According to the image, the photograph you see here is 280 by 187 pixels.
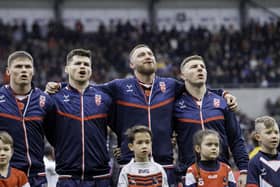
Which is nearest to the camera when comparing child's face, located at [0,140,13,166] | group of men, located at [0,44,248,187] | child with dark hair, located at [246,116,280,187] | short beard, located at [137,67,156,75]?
child's face, located at [0,140,13,166]

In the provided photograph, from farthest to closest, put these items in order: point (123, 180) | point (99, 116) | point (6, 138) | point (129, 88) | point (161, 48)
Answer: point (161, 48) → point (129, 88) → point (99, 116) → point (123, 180) → point (6, 138)

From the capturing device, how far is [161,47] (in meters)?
26.3

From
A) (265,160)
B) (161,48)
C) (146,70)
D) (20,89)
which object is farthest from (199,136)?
(161,48)

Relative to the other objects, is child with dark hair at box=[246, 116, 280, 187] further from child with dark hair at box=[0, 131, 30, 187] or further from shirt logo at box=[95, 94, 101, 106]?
child with dark hair at box=[0, 131, 30, 187]

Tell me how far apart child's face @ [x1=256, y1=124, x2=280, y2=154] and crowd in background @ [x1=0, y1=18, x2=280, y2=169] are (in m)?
15.0

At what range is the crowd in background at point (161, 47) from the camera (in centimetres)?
2357

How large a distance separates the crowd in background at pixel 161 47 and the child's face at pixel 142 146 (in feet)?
49.8

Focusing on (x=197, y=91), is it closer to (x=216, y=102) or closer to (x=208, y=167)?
(x=216, y=102)

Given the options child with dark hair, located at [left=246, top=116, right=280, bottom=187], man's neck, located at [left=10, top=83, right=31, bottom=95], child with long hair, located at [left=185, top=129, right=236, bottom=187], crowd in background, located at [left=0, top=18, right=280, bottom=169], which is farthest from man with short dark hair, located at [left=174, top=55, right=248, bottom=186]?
crowd in background, located at [left=0, top=18, right=280, bottom=169]

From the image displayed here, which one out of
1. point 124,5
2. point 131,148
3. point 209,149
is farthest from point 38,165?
point 124,5

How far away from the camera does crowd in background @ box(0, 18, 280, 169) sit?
23.5 m

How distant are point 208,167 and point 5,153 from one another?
6.40 feet

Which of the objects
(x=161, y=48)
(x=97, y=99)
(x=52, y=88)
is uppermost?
(x=161, y=48)

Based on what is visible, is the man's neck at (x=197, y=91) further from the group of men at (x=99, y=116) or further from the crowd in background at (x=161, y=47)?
the crowd in background at (x=161, y=47)
